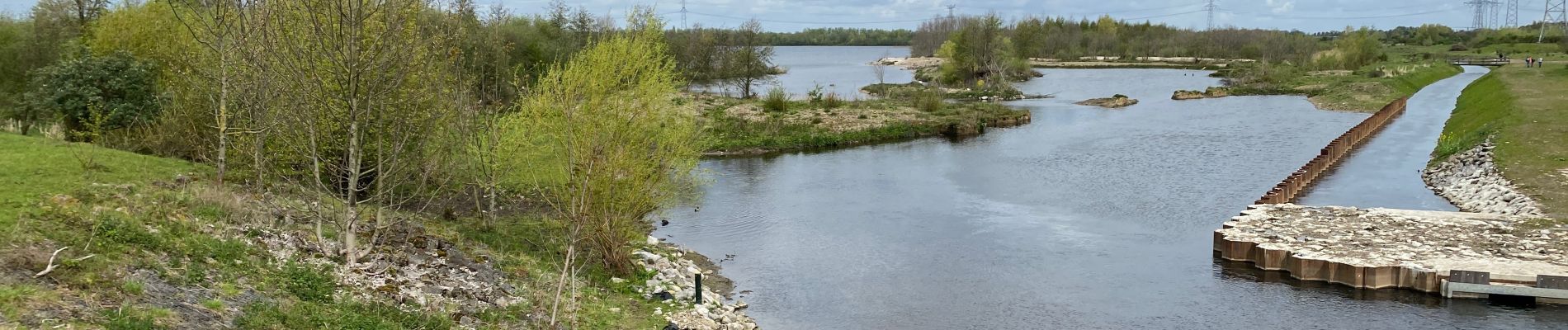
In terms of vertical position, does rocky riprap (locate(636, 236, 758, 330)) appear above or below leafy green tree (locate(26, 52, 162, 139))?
below

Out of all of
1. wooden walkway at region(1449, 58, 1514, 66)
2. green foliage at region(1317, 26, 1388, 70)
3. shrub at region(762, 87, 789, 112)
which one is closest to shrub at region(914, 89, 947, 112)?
shrub at region(762, 87, 789, 112)

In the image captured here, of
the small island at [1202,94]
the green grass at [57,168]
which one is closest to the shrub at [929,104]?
the small island at [1202,94]

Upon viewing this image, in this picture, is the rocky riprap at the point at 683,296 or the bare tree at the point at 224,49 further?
the rocky riprap at the point at 683,296

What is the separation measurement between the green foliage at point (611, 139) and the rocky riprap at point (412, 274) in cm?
206

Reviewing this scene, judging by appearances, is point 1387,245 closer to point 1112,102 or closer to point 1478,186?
point 1478,186

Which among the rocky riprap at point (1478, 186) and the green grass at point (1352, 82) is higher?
the green grass at point (1352, 82)

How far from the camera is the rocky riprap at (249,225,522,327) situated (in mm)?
19000

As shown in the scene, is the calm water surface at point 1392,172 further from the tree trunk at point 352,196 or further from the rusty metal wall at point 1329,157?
the tree trunk at point 352,196

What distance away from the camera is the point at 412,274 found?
Result: 20.5 m

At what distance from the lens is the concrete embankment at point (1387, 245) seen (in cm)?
2553

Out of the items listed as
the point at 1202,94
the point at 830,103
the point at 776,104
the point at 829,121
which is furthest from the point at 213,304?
the point at 1202,94

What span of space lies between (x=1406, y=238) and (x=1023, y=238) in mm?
10008

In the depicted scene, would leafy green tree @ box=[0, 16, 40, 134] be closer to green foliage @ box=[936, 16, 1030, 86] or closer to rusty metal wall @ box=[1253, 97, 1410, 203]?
rusty metal wall @ box=[1253, 97, 1410, 203]

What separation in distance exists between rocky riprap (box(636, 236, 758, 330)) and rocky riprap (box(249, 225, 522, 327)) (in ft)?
10.8
